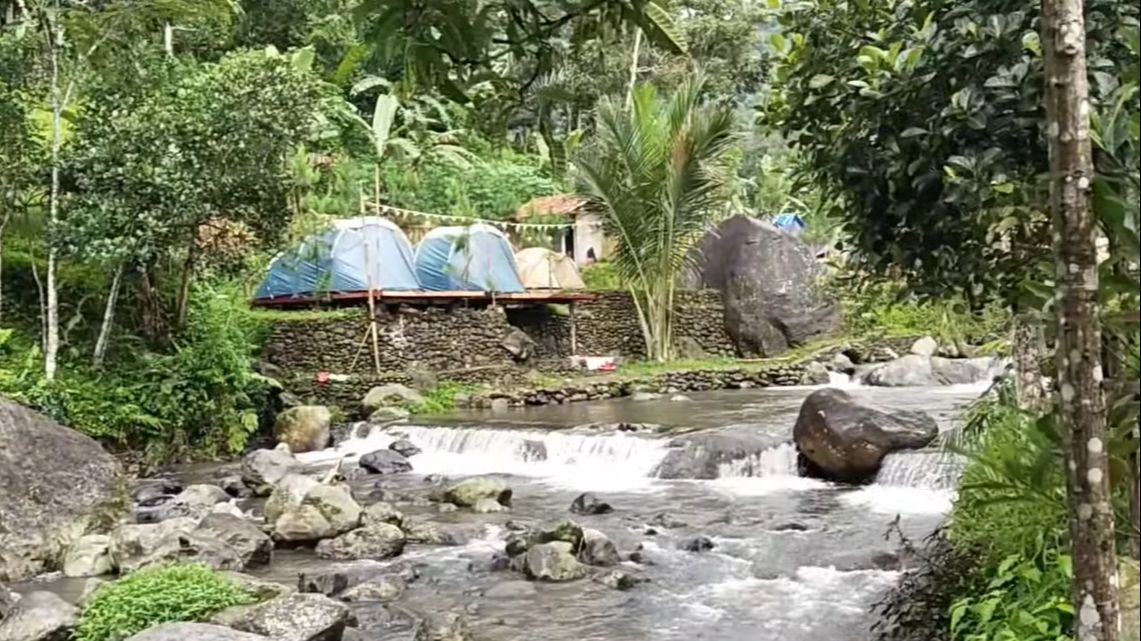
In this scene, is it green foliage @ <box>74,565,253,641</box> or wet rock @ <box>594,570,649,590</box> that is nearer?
green foliage @ <box>74,565,253,641</box>

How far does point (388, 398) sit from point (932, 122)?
13548 mm

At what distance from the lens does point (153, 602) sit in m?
6.09

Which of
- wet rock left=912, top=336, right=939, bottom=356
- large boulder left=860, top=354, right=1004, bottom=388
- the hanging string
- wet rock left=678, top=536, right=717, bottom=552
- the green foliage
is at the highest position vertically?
the hanging string

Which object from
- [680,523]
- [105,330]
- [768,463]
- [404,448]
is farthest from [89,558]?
[768,463]

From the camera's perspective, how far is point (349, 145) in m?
22.2

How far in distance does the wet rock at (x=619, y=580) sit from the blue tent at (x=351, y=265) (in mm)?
10364

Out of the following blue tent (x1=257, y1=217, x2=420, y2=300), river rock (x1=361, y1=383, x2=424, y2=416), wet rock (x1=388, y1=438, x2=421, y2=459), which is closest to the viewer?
wet rock (x1=388, y1=438, x2=421, y2=459)

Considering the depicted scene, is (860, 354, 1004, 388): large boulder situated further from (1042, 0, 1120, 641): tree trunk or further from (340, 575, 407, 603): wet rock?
(1042, 0, 1120, 641): tree trunk

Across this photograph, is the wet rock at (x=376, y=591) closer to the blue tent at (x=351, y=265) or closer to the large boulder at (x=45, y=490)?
the large boulder at (x=45, y=490)

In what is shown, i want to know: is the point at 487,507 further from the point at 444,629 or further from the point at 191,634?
the point at 191,634

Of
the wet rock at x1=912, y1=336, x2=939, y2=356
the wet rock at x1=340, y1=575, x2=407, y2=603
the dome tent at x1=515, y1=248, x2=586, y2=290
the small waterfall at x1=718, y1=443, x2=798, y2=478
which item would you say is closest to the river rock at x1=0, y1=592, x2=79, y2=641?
the wet rock at x1=340, y1=575, x2=407, y2=603

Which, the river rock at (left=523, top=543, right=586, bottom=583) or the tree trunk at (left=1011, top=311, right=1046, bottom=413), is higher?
the tree trunk at (left=1011, top=311, right=1046, bottom=413)

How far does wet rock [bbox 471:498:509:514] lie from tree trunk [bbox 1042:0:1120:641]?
933 centimetres

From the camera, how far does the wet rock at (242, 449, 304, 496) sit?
468 inches
